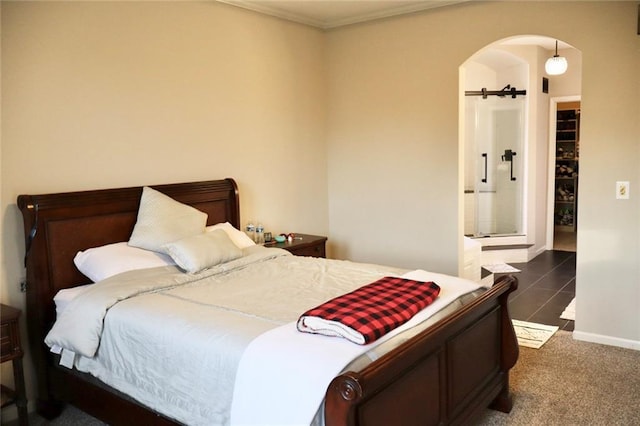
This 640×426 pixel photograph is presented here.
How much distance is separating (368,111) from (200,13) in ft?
5.88

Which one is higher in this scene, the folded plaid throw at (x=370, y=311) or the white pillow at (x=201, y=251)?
the white pillow at (x=201, y=251)

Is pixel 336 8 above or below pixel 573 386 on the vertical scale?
above

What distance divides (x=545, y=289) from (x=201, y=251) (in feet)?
12.5

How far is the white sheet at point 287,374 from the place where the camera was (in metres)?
1.87

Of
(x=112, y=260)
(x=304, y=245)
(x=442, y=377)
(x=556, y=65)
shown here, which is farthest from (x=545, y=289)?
(x=112, y=260)

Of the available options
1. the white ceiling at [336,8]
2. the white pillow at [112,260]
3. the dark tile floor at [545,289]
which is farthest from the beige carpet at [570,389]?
the white ceiling at [336,8]

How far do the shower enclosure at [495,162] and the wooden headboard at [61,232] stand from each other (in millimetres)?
5151

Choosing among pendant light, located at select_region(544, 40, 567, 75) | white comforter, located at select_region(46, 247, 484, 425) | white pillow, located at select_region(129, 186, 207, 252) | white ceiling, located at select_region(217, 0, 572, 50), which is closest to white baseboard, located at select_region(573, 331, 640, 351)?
white comforter, located at select_region(46, 247, 484, 425)

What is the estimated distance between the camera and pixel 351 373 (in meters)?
1.79

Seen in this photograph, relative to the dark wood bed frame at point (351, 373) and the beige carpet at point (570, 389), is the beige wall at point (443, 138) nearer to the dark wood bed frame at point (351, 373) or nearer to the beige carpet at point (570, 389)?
the beige carpet at point (570, 389)

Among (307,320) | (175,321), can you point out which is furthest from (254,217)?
(307,320)

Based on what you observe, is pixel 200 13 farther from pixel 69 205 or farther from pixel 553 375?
pixel 553 375

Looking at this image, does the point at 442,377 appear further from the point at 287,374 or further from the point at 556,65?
the point at 556,65

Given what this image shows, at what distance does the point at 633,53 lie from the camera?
3678 millimetres
